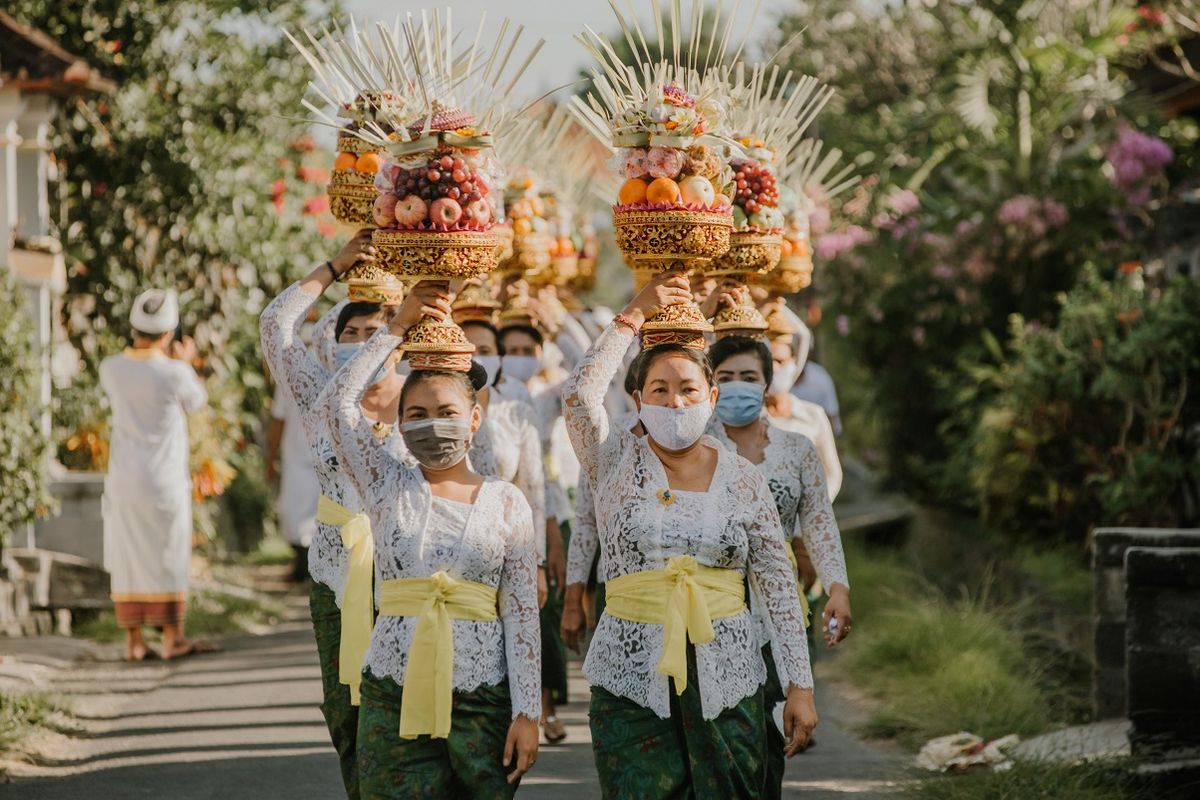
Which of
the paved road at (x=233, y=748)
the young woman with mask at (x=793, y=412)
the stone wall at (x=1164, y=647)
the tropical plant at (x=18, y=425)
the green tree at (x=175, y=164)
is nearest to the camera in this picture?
the stone wall at (x=1164, y=647)

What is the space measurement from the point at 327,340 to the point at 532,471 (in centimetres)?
127

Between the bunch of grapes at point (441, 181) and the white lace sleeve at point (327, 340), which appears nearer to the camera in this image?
the bunch of grapes at point (441, 181)

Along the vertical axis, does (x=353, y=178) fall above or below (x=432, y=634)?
above

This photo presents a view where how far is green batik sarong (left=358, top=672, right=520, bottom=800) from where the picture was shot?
5.22 metres

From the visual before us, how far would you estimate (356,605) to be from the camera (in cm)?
610

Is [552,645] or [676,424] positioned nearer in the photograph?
[676,424]

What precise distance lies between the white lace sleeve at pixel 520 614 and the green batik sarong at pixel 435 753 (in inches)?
4.2

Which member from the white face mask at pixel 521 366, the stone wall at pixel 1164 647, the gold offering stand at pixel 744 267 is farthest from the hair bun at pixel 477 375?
the stone wall at pixel 1164 647

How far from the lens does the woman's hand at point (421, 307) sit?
18.2 ft

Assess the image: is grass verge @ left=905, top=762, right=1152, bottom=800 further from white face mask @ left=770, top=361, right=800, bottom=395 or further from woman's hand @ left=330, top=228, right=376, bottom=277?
woman's hand @ left=330, top=228, right=376, bottom=277

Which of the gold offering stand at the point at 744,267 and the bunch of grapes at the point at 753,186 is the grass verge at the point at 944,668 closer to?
the gold offering stand at the point at 744,267

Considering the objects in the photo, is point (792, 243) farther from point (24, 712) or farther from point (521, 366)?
point (24, 712)

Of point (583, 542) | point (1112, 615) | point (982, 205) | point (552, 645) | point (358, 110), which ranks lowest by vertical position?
point (552, 645)

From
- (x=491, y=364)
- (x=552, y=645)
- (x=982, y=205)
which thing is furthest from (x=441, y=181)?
(x=982, y=205)
